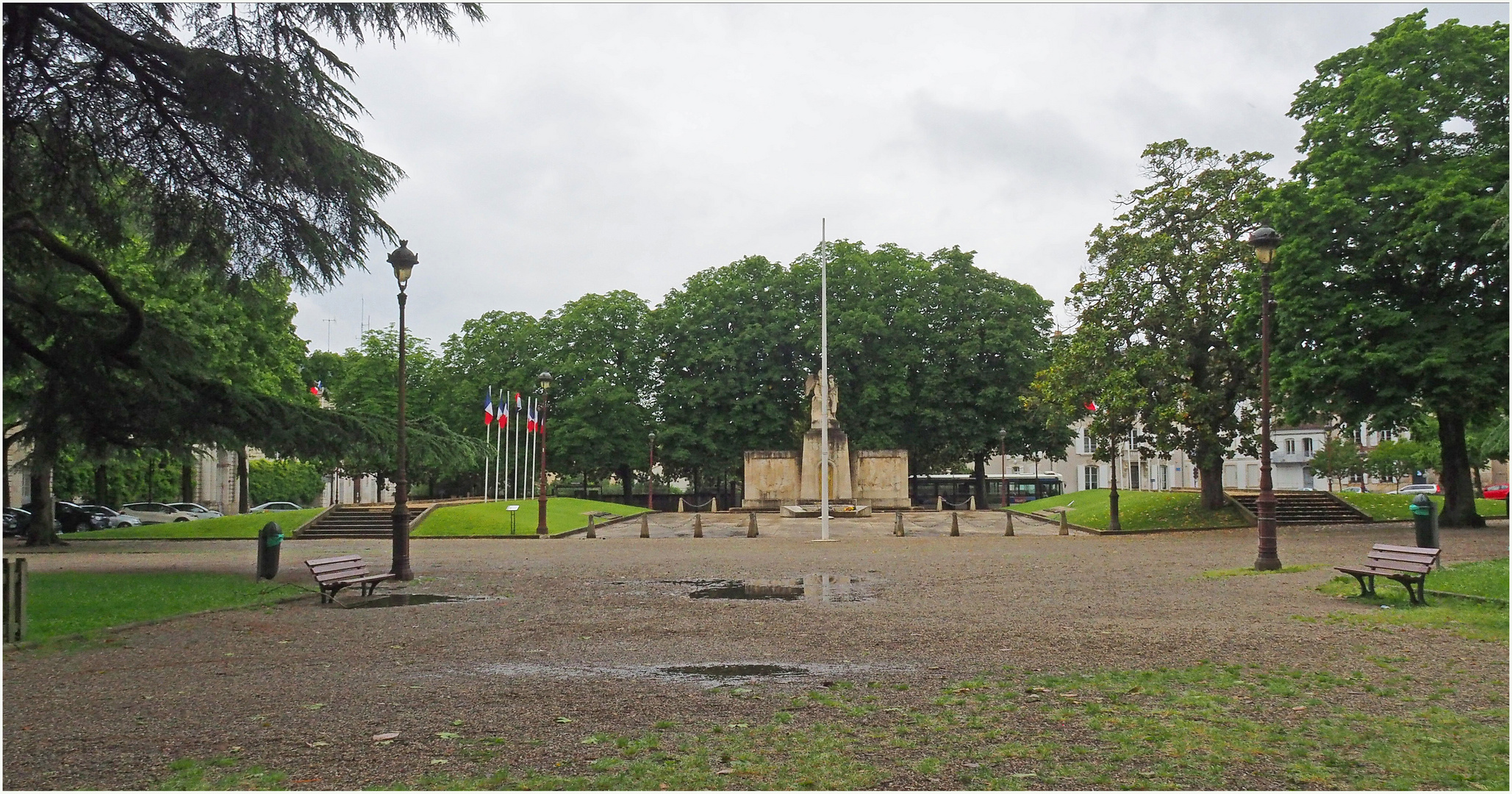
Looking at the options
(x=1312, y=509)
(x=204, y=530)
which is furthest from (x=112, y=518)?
(x=1312, y=509)

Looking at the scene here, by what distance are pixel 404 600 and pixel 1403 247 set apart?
23.4 meters

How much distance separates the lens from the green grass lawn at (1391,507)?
118 ft

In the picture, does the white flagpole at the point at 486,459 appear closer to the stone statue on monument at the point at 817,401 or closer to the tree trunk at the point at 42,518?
the tree trunk at the point at 42,518

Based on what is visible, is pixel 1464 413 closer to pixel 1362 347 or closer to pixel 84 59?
pixel 1362 347

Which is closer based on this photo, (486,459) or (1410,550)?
(1410,550)

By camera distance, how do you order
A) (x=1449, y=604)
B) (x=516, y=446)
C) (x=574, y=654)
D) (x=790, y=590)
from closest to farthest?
(x=574, y=654), (x=1449, y=604), (x=790, y=590), (x=516, y=446)

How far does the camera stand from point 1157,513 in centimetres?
3791

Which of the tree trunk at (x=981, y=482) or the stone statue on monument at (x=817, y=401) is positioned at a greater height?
the stone statue on monument at (x=817, y=401)

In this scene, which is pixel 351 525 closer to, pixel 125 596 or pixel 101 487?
pixel 101 487

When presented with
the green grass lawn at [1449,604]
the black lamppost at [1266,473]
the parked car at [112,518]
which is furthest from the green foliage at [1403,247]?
the parked car at [112,518]

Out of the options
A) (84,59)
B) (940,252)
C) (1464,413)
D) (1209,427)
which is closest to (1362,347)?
(1464,413)

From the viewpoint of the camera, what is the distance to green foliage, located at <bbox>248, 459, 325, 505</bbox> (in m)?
62.3

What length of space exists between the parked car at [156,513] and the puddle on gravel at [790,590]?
38217 mm

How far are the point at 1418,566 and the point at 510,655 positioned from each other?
409 inches
